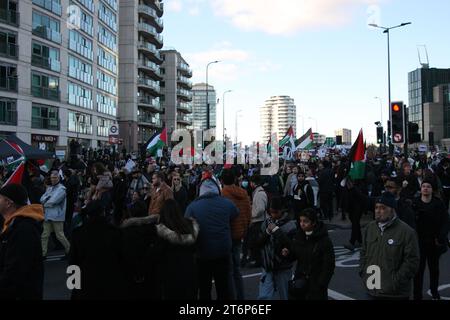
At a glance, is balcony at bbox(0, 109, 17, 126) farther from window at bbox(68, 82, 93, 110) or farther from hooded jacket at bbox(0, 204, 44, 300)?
hooded jacket at bbox(0, 204, 44, 300)

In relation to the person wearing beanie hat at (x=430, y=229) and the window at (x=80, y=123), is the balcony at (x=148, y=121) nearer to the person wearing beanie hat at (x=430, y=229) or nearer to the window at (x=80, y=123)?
the window at (x=80, y=123)

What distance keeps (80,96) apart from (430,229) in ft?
148

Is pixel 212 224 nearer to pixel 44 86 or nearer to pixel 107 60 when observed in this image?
pixel 44 86

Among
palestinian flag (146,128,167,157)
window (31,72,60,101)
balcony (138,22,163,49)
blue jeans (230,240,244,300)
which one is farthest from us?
balcony (138,22,163,49)

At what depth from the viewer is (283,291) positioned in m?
5.56

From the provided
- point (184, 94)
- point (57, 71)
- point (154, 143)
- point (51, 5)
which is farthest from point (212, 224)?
point (184, 94)

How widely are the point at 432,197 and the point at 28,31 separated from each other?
122 ft

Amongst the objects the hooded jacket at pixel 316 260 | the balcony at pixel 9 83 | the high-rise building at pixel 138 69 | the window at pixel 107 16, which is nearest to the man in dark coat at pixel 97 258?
the hooded jacket at pixel 316 260

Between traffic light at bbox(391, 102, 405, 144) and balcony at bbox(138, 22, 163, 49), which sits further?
balcony at bbox(138, 22, 163, 49)

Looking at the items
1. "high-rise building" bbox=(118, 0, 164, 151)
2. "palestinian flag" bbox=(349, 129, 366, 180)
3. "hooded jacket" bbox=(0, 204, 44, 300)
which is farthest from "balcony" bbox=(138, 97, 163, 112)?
"hooded jacket" bbox=(0, 204, 44, 300)

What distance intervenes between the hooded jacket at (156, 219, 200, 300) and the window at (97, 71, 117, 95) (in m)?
50.7

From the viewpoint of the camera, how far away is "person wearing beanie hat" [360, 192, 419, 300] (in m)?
4.51

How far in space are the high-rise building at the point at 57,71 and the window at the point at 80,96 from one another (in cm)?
9

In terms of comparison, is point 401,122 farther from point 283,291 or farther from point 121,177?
point 283,291
